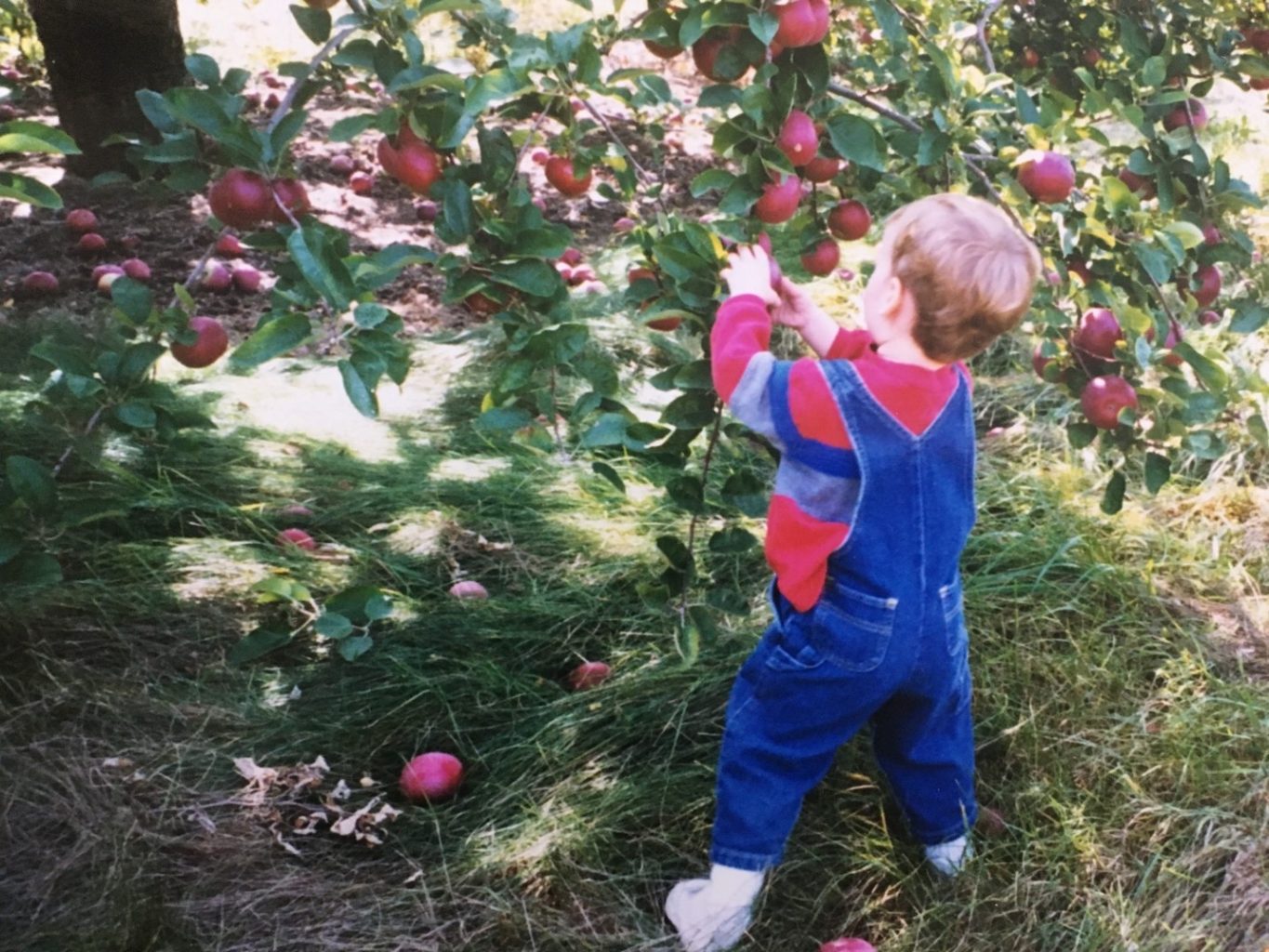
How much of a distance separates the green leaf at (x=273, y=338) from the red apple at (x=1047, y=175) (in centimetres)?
108

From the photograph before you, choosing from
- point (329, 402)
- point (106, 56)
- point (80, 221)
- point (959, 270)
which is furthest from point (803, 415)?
point (106, 56)

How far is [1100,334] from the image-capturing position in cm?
191

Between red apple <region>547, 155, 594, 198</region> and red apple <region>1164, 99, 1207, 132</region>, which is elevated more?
red apple <region>547, 155, 594, 198</region>

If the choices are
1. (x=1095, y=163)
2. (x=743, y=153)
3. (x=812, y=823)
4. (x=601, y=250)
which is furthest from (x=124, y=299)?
(x=1095, y=163)

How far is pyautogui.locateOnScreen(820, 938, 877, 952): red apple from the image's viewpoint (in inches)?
61.9

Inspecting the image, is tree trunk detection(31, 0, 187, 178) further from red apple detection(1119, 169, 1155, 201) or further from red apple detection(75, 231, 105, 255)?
red apple detection(1119, 169, 1155, 201)

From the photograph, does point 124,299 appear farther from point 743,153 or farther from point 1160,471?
point 1160,471

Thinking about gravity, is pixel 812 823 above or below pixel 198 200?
above

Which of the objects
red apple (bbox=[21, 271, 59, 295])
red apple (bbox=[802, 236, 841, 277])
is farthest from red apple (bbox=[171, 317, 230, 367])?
red apple (bbox=[21, 271, 59, 295])

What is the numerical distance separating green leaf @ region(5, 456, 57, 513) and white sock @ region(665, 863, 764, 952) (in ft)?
3.56

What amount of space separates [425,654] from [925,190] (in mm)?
1236

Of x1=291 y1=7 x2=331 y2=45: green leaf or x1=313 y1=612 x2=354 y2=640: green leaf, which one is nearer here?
x1=291 y1=7 x2=331 y2=45: green leaf

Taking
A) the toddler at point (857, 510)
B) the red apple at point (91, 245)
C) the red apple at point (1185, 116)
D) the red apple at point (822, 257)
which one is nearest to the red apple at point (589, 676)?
the toddler at point (857, 510)

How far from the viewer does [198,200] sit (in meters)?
4.98
